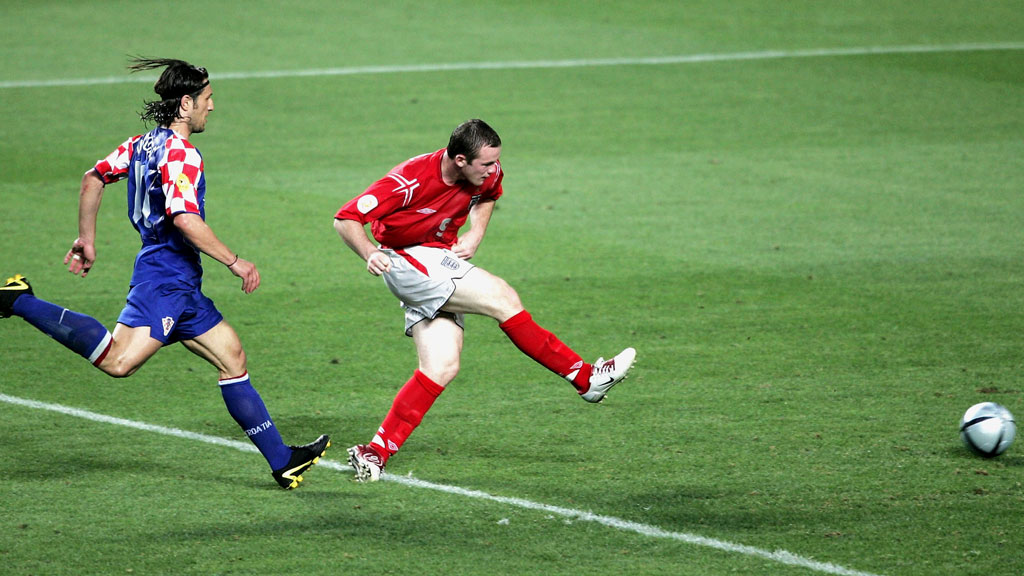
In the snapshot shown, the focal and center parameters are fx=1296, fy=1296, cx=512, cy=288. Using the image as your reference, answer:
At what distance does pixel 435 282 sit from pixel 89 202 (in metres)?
1.84

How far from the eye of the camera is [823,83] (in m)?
19.1

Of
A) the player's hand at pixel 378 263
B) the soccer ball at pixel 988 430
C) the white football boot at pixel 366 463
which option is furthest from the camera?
the soccer ball at pixel 988 430

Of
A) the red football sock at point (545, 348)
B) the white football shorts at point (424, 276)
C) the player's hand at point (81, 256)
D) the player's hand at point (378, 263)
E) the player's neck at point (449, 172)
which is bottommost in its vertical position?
the red football sock at point (545, 348)

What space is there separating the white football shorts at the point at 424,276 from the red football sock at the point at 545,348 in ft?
1.13

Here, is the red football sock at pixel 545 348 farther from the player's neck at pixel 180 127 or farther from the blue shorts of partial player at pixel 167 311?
the player's neck at pixel 180 127

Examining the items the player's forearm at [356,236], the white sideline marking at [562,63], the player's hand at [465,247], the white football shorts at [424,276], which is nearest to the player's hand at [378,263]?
the player's forearm at [356,236]

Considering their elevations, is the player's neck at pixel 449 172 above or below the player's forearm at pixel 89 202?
above

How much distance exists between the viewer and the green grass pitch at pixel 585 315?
5895 mm

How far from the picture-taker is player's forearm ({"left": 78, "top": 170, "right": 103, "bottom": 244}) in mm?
6551

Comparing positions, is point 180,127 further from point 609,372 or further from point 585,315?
point 585,315

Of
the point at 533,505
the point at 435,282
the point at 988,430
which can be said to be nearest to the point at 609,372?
the point at 533,505

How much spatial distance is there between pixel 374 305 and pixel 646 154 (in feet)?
20.5

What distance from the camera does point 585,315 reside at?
378 inches

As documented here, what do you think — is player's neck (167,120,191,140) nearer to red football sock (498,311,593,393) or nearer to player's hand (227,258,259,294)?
player's hand (227,258,259,294)
